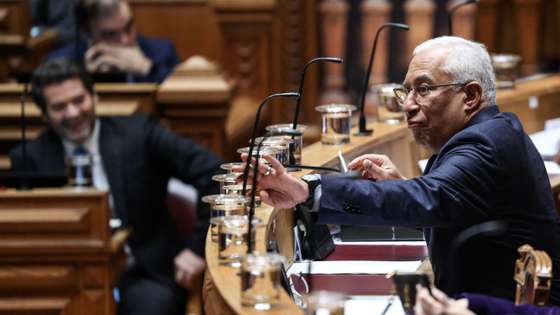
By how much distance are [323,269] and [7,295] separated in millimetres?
1326

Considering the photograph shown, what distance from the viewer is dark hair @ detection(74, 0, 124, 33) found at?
5613mm

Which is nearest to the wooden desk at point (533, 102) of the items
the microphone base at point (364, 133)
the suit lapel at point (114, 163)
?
the microphone base at point (364, 133)

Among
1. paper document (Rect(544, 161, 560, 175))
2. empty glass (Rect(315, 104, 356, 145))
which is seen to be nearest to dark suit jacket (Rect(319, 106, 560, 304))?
empty glass (Rect(315, 104, 356, 145))

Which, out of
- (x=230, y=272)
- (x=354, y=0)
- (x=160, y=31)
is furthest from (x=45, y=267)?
(x=354, y=0)

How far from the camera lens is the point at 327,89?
6707 mm

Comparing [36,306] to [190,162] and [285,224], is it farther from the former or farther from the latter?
[285,224]

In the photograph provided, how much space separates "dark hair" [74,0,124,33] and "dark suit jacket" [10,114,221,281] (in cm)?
98

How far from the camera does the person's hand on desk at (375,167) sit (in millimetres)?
3203

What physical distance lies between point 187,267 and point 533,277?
2.20 meters

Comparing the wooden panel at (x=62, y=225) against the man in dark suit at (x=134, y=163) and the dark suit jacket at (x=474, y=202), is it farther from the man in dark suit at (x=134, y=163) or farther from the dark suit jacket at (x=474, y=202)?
the dark suit jacket at (x=474, y=202)

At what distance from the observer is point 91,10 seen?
5.65m

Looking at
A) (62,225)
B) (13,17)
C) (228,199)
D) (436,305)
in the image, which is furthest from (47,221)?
(13,17)

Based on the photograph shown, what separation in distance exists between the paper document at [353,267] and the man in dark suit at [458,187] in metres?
0.14

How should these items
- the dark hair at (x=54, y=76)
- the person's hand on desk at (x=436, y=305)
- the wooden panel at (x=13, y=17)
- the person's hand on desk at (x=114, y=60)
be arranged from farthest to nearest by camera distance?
the wooden panel at (x=13, y=17) < the person's hand on desk at (x=114, y=60) < the dark hair at (x=54, y=76) < the person's hand on desk at (x=436, y=305)
